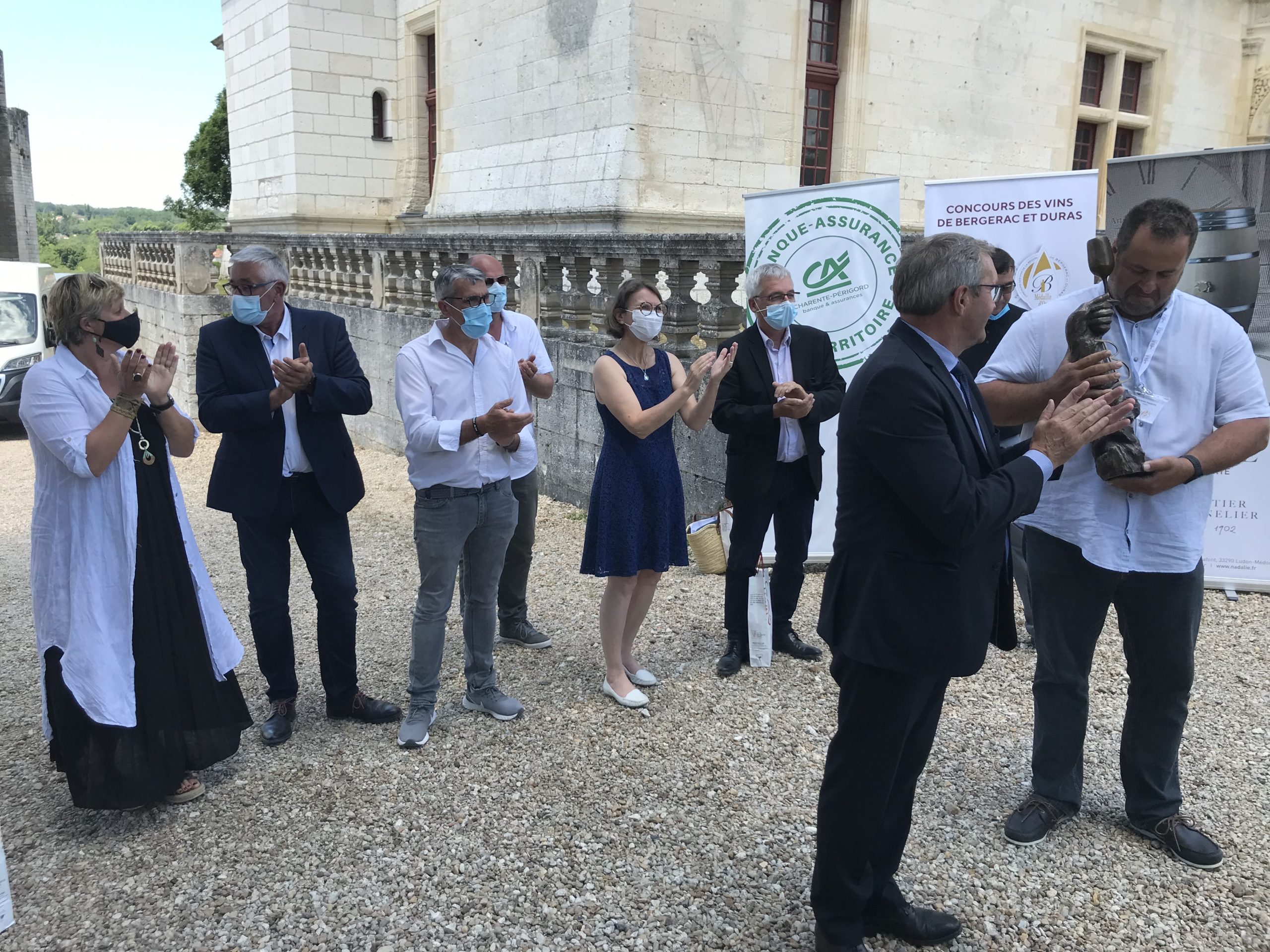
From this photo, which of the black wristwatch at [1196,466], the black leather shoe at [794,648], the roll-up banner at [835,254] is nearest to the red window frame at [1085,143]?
the roll-up banner at [835,254]

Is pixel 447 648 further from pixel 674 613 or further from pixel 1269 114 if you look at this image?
pixel 1269 114

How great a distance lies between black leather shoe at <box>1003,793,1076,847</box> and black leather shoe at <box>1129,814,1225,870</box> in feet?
0.91

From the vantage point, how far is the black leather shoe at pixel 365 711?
4.12 m

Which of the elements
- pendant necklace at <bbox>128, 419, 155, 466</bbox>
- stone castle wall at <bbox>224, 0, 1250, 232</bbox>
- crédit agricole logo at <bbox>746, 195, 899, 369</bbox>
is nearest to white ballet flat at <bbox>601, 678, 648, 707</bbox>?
pendant necklace at <bbox>128, 419, 155, 466</bbox>

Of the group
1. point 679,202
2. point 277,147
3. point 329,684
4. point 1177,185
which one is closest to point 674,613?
point 329,684

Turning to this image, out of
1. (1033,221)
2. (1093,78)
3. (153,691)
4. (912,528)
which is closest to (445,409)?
(153,691)

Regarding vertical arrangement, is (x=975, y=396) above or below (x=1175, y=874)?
above

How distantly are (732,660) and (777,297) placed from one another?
1.83 meters

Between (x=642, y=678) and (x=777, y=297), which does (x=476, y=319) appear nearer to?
(x=777, y=297)

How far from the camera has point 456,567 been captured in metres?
3.96

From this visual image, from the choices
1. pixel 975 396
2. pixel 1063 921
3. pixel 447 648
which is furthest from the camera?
pixel 447 648

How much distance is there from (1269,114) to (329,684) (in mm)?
21279

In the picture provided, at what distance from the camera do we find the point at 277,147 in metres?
17.3

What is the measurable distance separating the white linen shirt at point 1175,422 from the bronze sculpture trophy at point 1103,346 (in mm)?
110
